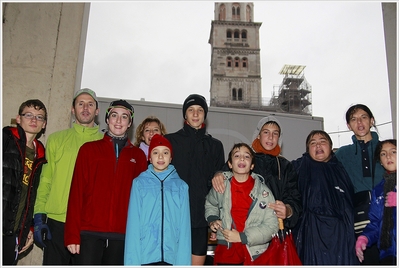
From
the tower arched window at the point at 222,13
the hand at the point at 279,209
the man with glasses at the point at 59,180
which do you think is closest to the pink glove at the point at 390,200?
the hand at the point at 279,209

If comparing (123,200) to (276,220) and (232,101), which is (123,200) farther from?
(232,101)

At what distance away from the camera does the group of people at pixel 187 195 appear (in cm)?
276

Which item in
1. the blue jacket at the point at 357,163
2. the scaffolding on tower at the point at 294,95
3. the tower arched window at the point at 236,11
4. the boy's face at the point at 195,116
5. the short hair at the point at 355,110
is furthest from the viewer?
the tower arched window at the point at 236,11

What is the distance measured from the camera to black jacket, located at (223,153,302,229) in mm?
3104

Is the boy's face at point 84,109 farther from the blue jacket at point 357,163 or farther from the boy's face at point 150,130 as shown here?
the blue jacket at point 357,163

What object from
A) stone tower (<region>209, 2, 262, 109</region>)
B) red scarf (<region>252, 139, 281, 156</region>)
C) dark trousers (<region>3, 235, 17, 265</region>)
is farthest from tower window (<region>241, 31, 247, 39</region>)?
dark trousers (<region>3, 235, 17, 265</region>)

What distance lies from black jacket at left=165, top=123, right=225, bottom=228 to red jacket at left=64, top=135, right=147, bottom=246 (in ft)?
1.42

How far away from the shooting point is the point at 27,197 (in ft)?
9.58

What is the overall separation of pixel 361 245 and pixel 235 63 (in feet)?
196

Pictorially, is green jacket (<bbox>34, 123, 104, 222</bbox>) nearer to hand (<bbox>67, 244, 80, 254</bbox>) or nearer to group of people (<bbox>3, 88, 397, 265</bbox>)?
group of people (<bbox>3, 88, 397, 265</bbox>)

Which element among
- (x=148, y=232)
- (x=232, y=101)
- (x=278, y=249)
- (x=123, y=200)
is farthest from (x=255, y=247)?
(x=232, y=101)

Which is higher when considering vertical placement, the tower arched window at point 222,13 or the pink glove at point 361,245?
the tower arched window at point 222,13

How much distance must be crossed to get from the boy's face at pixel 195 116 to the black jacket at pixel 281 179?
493mm

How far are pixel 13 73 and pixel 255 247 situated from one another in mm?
3501
